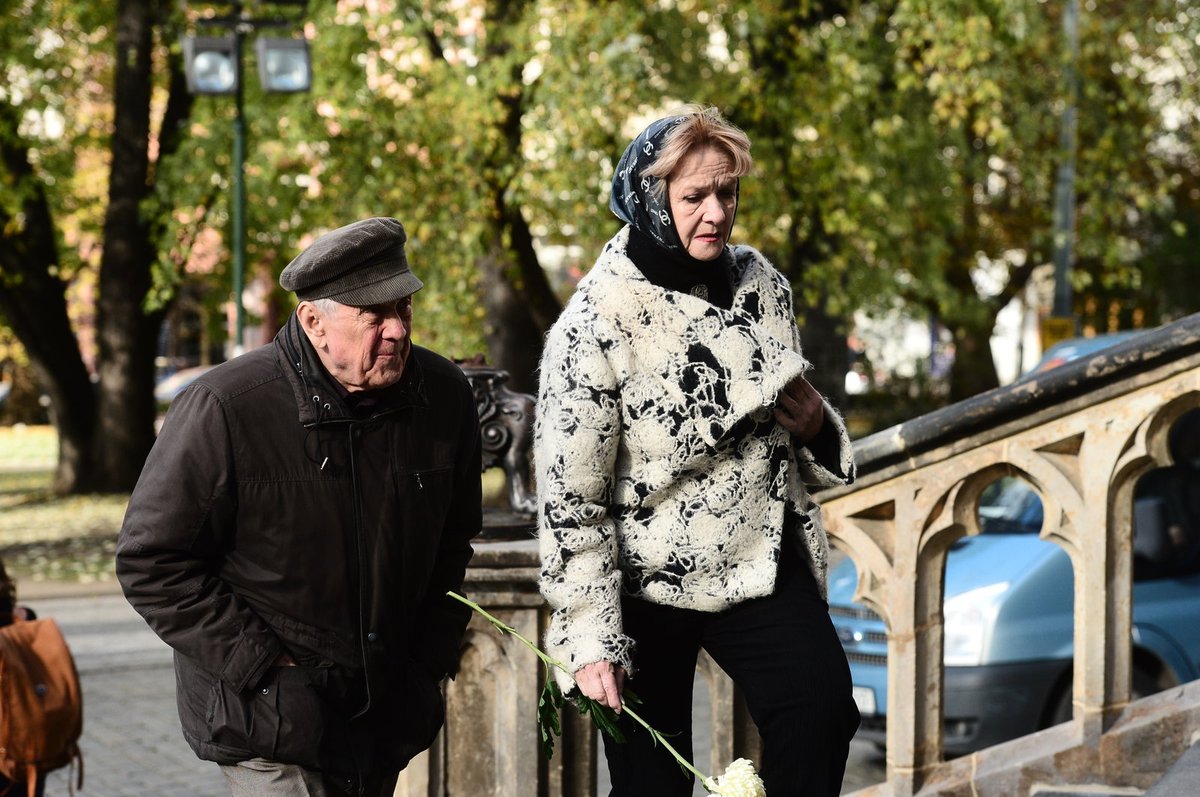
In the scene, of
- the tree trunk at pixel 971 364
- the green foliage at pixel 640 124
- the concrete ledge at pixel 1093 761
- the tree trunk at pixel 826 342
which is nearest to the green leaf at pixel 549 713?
the concrete ledge at pixel 1093 761

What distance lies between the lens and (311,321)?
2.81 m

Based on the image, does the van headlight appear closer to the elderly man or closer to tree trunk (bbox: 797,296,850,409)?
the elderly man

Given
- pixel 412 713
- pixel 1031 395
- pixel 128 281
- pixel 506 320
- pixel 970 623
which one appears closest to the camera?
pixel 412 713

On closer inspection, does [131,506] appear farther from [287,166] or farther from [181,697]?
[287,166]

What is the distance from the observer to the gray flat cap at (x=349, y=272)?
277cm

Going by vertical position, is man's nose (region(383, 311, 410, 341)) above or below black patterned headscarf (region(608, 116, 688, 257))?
below

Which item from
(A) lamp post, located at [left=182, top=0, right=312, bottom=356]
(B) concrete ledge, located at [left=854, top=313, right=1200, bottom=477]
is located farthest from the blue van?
(A) lamp post, located at [left=182, top=0, right=312, bottom=356]

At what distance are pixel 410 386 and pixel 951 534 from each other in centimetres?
172

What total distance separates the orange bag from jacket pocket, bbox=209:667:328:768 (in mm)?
1576

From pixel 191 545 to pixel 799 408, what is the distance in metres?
1.12

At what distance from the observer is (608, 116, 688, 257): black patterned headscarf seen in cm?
297

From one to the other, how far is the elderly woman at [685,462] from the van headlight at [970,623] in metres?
3.60

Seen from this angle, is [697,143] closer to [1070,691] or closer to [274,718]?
[274,718]

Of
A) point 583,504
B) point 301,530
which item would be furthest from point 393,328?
point 583,504
